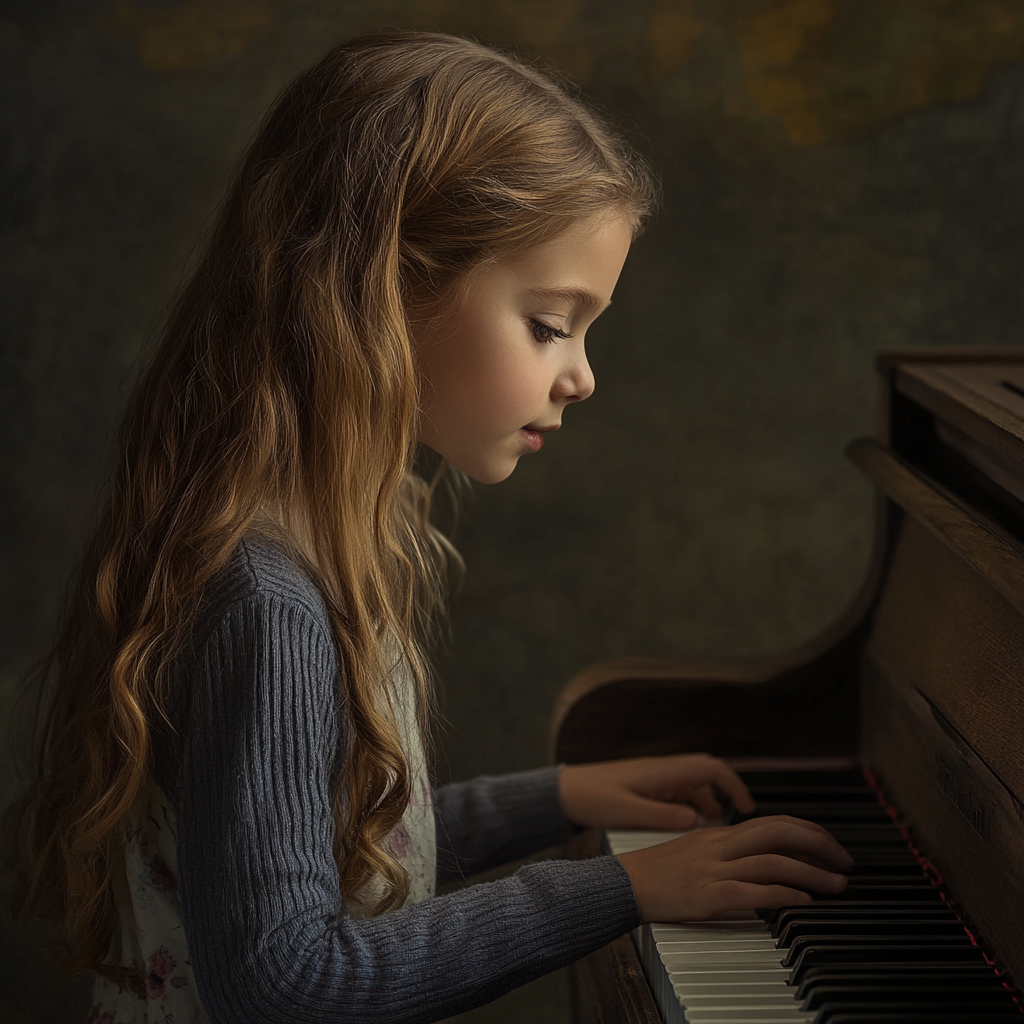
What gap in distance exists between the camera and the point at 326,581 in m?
0.99

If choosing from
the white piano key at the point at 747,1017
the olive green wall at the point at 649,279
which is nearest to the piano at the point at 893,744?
the white piano key at the point at 747,1017

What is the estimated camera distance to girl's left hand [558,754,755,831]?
130 cm

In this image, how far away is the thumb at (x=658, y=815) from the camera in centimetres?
129

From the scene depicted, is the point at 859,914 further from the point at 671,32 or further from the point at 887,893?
the point at 671,32

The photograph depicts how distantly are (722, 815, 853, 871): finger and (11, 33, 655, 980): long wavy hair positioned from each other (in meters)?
0.29

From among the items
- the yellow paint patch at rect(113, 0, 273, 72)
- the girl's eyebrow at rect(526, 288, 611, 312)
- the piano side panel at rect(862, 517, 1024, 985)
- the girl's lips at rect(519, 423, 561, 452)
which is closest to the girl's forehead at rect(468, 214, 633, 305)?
the girl's eyebrow at rect(526, 288, 611, 312)

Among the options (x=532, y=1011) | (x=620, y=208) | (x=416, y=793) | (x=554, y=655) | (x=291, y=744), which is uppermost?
(x=620, y=208)

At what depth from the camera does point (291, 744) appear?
2.91 ft

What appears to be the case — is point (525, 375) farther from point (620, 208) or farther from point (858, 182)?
point (858, 182)

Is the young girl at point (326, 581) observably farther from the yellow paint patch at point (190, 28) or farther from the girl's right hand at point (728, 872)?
the yellow paint patch at point (190, 28)

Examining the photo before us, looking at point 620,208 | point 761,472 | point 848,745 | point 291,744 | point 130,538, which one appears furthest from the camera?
point 761,472

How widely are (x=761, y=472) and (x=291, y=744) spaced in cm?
169

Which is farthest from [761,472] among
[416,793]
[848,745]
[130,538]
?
[130,538]

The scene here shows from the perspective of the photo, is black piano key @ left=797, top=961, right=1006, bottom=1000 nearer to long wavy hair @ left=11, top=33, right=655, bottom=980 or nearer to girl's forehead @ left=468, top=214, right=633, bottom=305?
long wavy hair @ left=11, top=33, right=655, bottom=980
